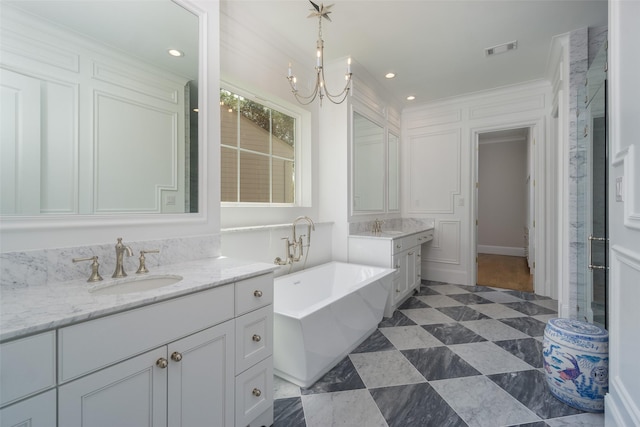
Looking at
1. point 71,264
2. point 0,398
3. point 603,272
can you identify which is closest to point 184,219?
point 71,264

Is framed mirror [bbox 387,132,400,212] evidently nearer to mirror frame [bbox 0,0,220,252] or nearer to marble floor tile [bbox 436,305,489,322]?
marble floor tile [bbox 436,305,489,322]

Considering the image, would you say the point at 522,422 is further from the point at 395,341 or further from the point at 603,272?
the point at 603,272

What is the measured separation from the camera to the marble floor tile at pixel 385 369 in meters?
1.92

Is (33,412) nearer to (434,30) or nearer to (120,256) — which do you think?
(120,256)

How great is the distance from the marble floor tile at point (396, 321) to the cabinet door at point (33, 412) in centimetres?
250

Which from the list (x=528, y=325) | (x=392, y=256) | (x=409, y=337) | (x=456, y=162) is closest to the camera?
(x=409, y=337)

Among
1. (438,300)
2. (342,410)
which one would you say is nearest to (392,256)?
(438,300)

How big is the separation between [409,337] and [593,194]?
189cm

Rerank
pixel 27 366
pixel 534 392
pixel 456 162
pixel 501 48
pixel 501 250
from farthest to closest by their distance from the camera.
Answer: pixel 501 250, pixel 456 162, pixel 501 48, pixel 534 392, pixel 27 366

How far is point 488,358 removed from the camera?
2205mm

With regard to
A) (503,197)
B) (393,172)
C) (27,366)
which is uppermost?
(393,172)

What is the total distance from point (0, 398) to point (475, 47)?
391 cm

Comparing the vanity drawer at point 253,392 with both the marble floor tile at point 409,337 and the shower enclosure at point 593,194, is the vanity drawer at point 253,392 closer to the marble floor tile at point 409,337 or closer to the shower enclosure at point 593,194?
the marble floor tile at point 409,337

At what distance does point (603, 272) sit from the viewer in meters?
2.01
